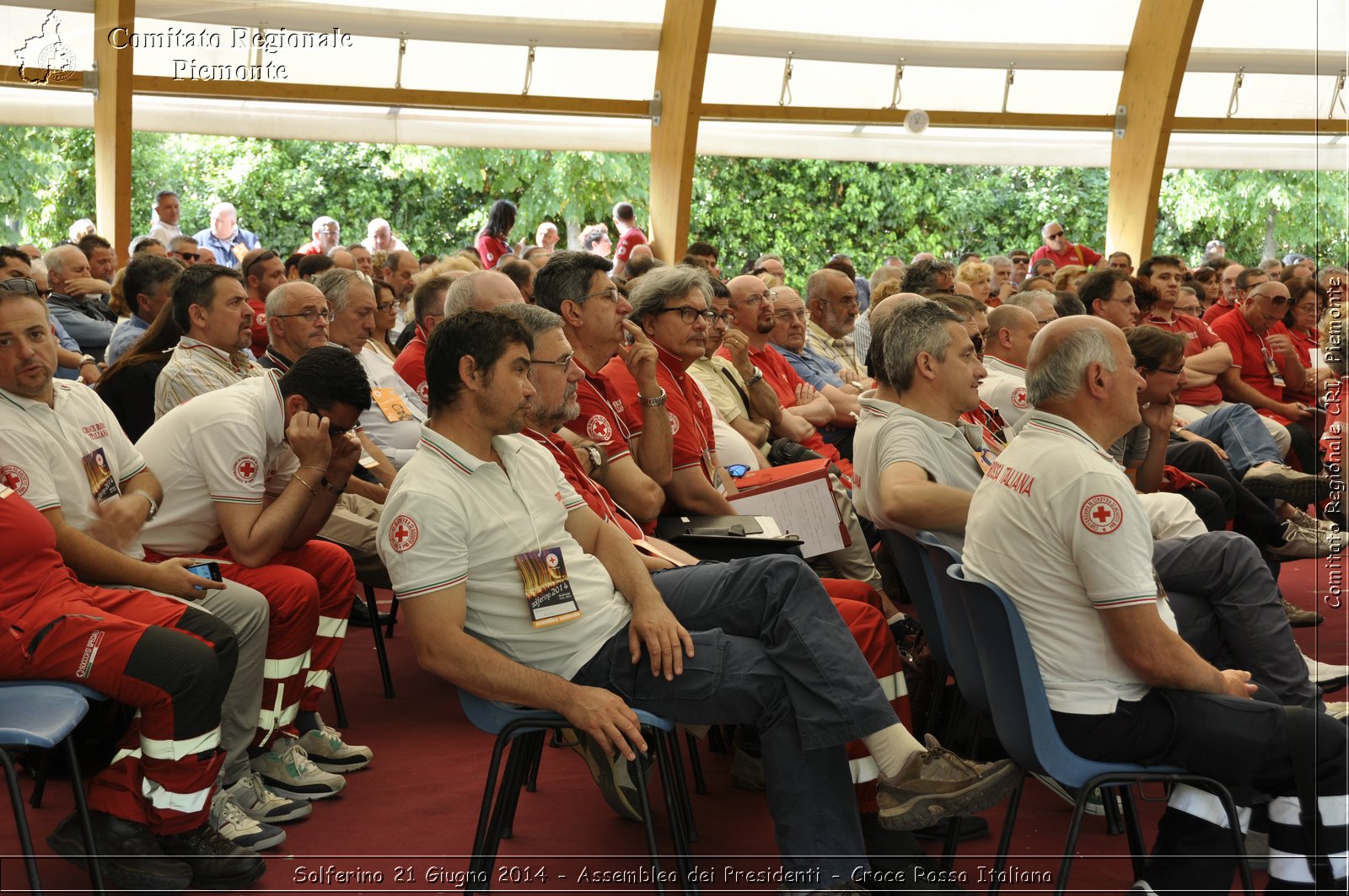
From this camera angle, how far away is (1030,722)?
2.32 meters

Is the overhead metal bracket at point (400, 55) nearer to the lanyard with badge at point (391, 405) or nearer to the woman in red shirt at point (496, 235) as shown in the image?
the woman in red shirt at point (496, 235)

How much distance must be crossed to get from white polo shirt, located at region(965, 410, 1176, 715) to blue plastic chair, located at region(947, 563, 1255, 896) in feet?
0.26

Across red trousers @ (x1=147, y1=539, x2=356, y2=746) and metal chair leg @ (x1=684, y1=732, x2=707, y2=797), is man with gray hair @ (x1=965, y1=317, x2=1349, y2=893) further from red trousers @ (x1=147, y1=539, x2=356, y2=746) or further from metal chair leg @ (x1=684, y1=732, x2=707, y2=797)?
red trousers @ (x1=147, y1=539, x2=356, y2=746)

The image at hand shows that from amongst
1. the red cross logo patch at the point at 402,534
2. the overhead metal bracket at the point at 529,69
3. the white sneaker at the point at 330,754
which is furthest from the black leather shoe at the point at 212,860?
the overhead metal bracket at the point at 529,69

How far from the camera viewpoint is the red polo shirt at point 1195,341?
659cm

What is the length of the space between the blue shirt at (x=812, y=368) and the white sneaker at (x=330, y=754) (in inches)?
122

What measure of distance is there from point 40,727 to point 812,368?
4315 mm

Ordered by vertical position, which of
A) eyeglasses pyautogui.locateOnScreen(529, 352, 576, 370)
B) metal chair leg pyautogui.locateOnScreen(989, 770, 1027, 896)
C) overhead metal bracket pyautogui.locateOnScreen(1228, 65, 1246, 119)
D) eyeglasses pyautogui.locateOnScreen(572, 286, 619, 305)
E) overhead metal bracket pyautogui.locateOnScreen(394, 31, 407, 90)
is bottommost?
metal chair leg pyautogui.locateOnScreen(989, 770, 1027, 896)

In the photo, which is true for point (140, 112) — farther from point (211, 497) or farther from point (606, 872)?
point (606, 872)

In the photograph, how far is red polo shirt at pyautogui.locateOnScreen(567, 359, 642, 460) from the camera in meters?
3.47

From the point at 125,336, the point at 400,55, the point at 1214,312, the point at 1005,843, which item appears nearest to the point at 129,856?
the point at 1005,843

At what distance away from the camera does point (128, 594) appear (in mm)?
2742

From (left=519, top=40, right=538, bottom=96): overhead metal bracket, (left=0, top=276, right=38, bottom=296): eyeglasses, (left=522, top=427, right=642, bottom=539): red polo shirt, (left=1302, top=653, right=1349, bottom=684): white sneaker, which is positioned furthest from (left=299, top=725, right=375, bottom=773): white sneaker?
(left=519, top=40, right=538, bottom=96): overhead metal bracket

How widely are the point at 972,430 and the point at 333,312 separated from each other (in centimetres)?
231
